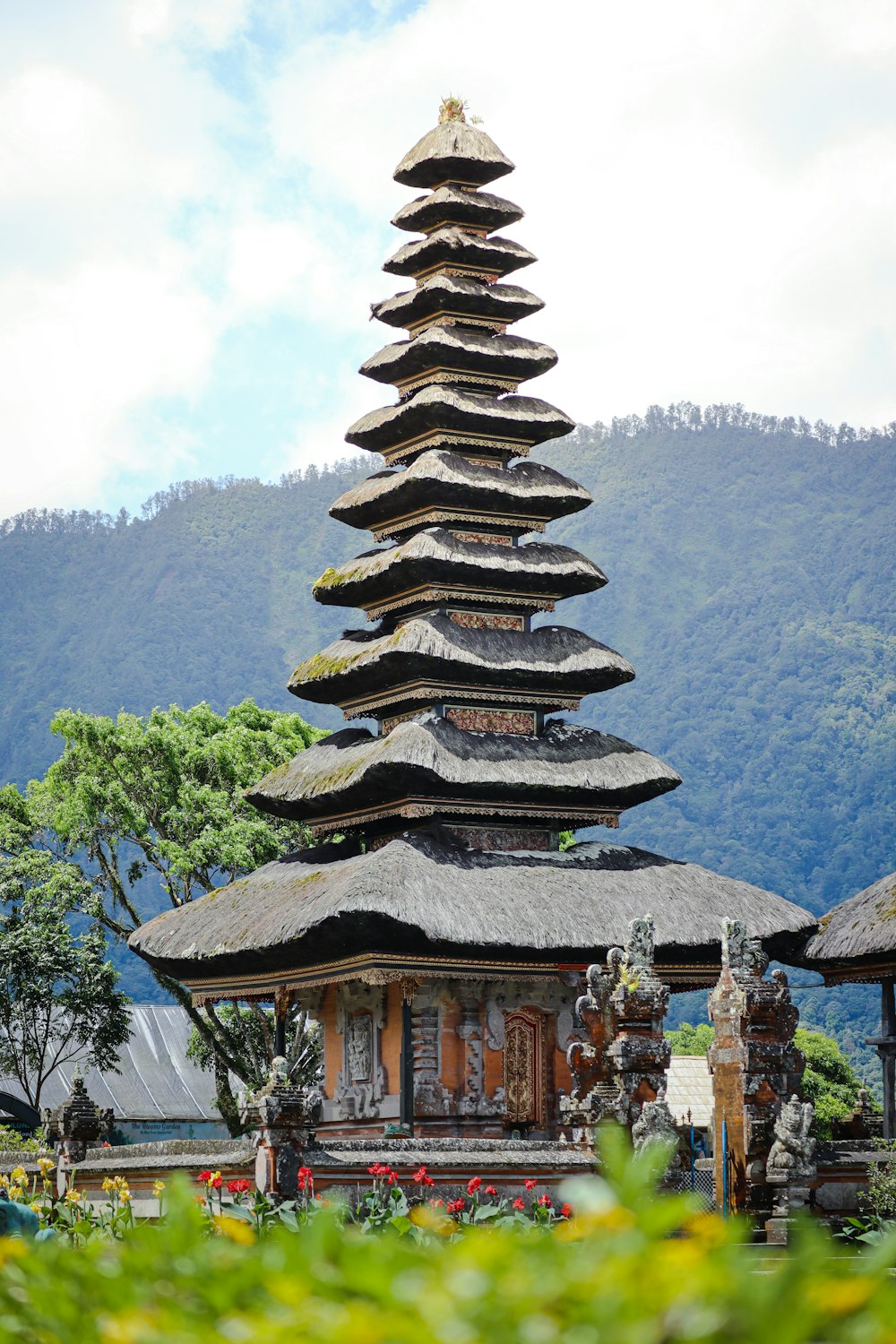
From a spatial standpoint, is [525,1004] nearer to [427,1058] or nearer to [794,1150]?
[427,1058]

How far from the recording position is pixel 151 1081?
4325 centimetres

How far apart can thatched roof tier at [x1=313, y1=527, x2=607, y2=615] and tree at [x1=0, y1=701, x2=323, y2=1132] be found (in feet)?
24.4

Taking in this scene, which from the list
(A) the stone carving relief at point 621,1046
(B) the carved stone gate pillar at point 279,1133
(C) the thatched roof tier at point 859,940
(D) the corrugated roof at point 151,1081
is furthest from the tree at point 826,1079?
(B) the carved stone gate pillar at point 279,1133

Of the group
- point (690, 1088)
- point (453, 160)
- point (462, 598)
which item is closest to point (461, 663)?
point (462, 598)

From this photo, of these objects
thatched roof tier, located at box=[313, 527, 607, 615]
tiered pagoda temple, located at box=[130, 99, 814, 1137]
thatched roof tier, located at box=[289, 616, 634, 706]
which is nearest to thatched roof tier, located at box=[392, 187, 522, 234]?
tiered pagoda temple, located at box=[130, 99, 814, 1137]

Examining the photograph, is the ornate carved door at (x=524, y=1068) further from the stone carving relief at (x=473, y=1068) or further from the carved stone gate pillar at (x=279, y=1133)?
the carved stone gate pillar at (x=279, y=1133)

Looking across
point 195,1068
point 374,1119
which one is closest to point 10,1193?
point 374,1119

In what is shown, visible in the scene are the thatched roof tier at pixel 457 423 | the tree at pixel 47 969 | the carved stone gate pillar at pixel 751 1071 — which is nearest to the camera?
the carved stone gate pillar at pixel 751 1071

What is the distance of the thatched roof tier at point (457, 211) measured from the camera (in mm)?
27797

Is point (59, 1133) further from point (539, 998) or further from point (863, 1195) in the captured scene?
point (863, 1195)

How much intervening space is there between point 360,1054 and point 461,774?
388 cm

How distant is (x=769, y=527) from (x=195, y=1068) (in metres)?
89.8

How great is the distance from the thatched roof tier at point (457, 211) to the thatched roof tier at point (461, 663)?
22.1ft

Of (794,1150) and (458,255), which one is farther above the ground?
(458,255)
